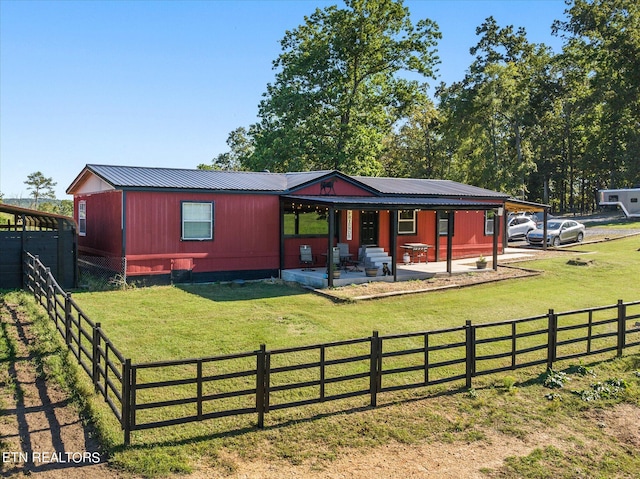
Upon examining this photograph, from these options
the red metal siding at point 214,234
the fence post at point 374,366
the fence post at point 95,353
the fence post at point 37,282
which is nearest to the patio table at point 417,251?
the red metal siding at point 214,234

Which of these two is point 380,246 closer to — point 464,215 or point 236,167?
point 464,215

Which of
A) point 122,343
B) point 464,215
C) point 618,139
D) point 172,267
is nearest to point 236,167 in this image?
point 618,139

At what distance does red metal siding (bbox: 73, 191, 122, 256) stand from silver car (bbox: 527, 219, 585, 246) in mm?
21510

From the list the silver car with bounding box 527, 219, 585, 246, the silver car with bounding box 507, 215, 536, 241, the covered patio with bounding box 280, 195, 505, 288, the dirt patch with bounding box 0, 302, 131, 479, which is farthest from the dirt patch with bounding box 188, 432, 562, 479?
the silver car with bounding box 507, 215, 536, 241

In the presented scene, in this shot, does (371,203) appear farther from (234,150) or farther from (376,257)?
(234,150)

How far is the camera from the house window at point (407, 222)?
22.3m

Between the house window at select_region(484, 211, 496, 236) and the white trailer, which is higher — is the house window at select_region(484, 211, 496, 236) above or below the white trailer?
below

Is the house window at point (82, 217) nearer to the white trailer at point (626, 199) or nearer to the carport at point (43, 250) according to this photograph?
the carport at point (43, 250)

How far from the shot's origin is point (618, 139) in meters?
49.7

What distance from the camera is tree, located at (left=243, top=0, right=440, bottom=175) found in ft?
112

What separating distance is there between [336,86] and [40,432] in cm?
3216

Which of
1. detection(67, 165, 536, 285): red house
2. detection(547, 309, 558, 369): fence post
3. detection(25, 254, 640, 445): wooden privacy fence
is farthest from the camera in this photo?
detection(67, 165, 536, 285): red house

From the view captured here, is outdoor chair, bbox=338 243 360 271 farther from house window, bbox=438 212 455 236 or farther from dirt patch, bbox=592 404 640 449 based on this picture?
dirt patch, bbox=592 404 640 449

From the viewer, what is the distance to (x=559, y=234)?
28.4 m
